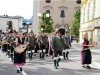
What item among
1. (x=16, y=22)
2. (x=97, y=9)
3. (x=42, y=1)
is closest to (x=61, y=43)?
(x=97, y=9)

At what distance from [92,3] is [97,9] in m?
Result: 2.58

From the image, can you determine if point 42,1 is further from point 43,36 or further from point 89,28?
point 43,36

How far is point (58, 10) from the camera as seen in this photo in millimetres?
56219

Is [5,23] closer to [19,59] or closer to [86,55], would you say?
[86,55]

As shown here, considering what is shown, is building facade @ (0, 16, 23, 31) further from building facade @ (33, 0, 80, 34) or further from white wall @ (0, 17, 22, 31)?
building facade @ (33, 0, 80, 34)

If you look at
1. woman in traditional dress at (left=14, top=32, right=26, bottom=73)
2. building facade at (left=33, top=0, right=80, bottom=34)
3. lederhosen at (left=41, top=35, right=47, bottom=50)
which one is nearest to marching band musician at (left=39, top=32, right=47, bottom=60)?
lederhosen at (left=41, top=35, right=47, bottom=50)

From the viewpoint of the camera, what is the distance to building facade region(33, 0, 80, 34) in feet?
181

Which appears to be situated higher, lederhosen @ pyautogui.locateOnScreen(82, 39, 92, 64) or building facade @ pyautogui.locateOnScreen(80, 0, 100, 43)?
building facade @ pyautogui.locateOnScreen(80, 0, 100, 43)

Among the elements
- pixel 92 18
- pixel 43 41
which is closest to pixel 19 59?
pixel 43 41

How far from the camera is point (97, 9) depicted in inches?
1041

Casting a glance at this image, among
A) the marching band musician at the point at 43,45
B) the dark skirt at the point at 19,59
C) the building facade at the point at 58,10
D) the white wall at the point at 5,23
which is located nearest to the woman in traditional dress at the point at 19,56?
the dark skirt at the point at 19,59

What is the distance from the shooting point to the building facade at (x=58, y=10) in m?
55.2

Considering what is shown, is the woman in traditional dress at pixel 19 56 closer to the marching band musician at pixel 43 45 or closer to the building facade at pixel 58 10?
the marching band musician at pixel 43 45

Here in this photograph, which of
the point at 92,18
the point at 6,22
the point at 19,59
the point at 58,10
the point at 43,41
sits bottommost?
the point at 19,59
